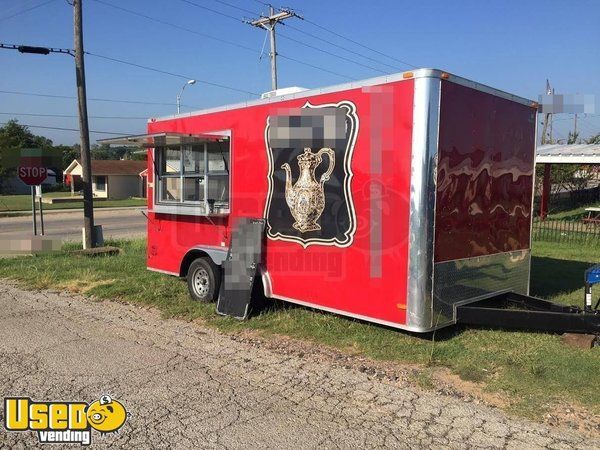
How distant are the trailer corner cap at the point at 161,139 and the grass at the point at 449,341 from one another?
7.17ft

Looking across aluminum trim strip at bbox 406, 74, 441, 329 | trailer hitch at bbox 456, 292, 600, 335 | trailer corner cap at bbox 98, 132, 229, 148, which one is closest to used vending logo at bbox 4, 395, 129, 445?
aluminum trim strip at bbox 406, 74, 441, 329

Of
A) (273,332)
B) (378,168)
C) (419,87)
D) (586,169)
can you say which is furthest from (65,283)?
(586,169)

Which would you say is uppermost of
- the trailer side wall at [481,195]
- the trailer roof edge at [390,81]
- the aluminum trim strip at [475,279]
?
the trailer roof edge at [390,81]

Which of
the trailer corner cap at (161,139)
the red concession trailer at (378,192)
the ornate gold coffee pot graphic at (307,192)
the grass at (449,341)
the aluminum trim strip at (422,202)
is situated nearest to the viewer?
the grass at (449,341)

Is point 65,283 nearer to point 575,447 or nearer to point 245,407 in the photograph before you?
Result: point 245,407

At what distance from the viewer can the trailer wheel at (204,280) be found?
277 inches

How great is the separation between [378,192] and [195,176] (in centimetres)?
315

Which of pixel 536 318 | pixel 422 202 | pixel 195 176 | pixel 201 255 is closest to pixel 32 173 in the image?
pixel 195 176

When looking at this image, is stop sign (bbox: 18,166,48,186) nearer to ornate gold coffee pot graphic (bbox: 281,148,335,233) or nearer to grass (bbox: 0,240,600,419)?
grass (bbox: 0,240,600,419)

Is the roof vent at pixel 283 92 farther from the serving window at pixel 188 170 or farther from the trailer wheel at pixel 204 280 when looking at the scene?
the trailer wheel at pixel 204 280

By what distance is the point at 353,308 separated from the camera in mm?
5562

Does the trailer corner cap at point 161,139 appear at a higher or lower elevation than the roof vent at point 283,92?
lower

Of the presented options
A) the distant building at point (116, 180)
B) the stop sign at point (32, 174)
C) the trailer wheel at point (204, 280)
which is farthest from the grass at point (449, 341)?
the distant building at point (116, 180)

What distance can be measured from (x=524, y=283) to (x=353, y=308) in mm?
2482
